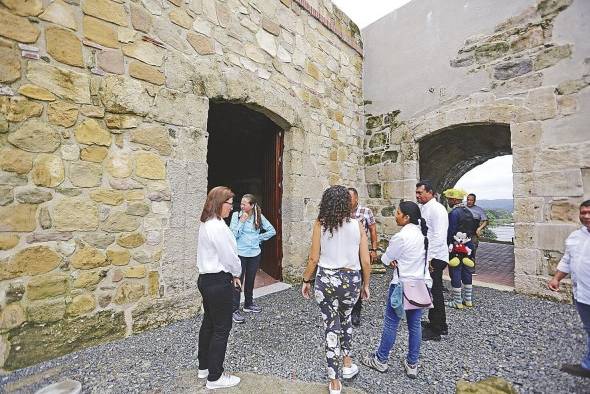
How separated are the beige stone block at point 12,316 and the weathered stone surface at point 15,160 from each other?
1.04 metres

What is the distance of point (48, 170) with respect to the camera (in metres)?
2.33

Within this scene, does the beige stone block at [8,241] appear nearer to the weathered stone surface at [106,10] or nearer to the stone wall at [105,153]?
the stone wall at [105,153]

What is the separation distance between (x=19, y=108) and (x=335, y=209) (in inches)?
101

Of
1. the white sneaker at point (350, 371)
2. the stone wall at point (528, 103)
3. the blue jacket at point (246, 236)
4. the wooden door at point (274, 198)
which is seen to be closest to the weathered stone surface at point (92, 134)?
the blue jacket at point (246, 236)

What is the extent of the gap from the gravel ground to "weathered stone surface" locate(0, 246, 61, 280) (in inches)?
28.9

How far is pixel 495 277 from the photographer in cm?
481

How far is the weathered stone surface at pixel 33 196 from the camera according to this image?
2.21 meters

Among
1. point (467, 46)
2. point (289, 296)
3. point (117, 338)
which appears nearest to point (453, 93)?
point (467, 46)

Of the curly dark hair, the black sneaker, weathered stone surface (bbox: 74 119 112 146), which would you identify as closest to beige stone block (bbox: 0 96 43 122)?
weathered stone surface (bbox: 74 119 112 146)

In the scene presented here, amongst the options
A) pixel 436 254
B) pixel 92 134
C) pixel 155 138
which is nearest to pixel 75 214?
pixel 92 134

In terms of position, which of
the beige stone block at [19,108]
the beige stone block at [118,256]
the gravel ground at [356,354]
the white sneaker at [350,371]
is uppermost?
the beige stone block at [19,108]

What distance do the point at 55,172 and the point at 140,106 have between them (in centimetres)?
95

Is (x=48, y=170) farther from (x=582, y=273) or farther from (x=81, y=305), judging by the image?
(x=582, y=273)

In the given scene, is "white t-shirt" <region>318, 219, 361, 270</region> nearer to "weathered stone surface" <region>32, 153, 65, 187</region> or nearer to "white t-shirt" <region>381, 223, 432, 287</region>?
"white t-shirt" <region>381, 223, 432, 287</region>
